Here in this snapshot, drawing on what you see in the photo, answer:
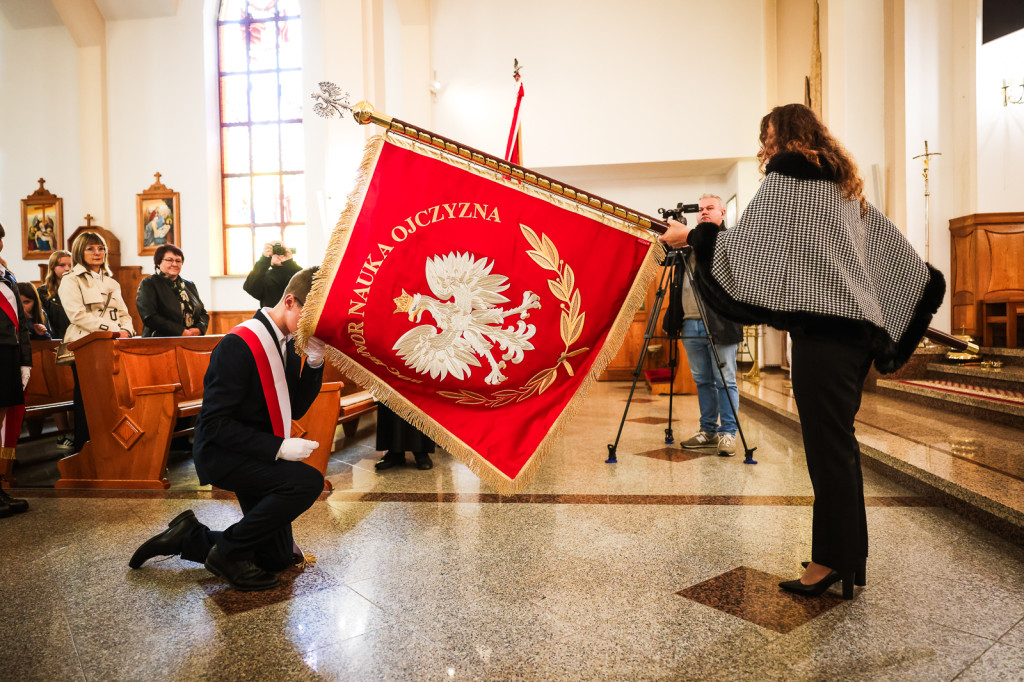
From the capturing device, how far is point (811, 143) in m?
1.92

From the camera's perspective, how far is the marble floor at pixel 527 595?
5.34ft

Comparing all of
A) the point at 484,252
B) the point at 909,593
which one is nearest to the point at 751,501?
the point at 909,593

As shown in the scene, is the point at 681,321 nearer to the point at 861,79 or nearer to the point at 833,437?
the point at 833,437

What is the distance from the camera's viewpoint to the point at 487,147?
32.6 feet

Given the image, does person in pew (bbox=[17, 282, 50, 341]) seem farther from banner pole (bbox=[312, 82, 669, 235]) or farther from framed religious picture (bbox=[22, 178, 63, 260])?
framed religious picture (bbox=[22, 178, 63, 260])

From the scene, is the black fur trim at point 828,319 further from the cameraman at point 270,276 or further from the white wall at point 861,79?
the white wall at point 861,79

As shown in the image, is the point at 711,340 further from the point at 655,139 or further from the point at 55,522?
the point at 655,139

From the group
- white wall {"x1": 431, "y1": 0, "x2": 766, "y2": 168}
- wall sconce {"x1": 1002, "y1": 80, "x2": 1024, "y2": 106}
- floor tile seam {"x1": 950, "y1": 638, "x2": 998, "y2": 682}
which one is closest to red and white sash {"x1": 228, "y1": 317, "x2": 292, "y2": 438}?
floor tile seam {"x1": 950, "y1": 638, "x2": 998, "y2": 682}

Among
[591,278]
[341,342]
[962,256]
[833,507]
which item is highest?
[962,256]

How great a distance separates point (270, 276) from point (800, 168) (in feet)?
14.2

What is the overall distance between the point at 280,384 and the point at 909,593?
2.07 m

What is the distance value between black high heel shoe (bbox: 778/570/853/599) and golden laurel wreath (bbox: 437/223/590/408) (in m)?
0.93

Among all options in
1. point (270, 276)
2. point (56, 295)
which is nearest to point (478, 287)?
point (270, 276)

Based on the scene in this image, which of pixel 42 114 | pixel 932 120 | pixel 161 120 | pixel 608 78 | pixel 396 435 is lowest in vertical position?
pixel 396 435
